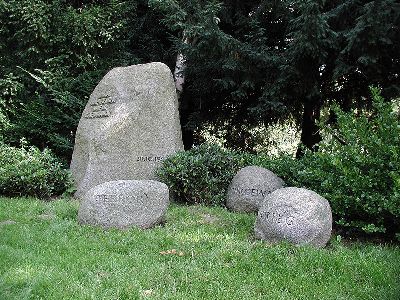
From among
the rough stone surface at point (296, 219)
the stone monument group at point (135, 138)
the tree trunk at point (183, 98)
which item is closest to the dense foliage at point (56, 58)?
the tree trunk at point (183, 98)

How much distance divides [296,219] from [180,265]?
1705mm

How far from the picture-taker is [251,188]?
27.9 ft

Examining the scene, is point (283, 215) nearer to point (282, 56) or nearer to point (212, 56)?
point (282, 56)

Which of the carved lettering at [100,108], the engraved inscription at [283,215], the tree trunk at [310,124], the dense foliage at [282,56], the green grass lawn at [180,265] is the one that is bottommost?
the green grass lawn at [180,265]

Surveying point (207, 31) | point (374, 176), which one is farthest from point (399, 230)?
point (207, 31)

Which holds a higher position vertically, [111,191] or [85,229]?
[111,191]

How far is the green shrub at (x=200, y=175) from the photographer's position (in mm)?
8875

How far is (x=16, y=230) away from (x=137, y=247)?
197 centimetres

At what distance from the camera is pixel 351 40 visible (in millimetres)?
9023

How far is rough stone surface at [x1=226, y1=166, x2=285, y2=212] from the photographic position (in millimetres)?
8438

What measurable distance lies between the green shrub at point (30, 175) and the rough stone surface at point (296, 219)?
5.10m

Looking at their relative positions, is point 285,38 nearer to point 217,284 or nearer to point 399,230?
point 399,230

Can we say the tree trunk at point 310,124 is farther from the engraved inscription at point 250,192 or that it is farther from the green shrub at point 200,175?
the engraved inscription at point 250,192

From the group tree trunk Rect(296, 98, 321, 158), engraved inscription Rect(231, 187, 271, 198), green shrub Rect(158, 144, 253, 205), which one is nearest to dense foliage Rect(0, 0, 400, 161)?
tree trunk Rect(296, 98, 321, 158)
